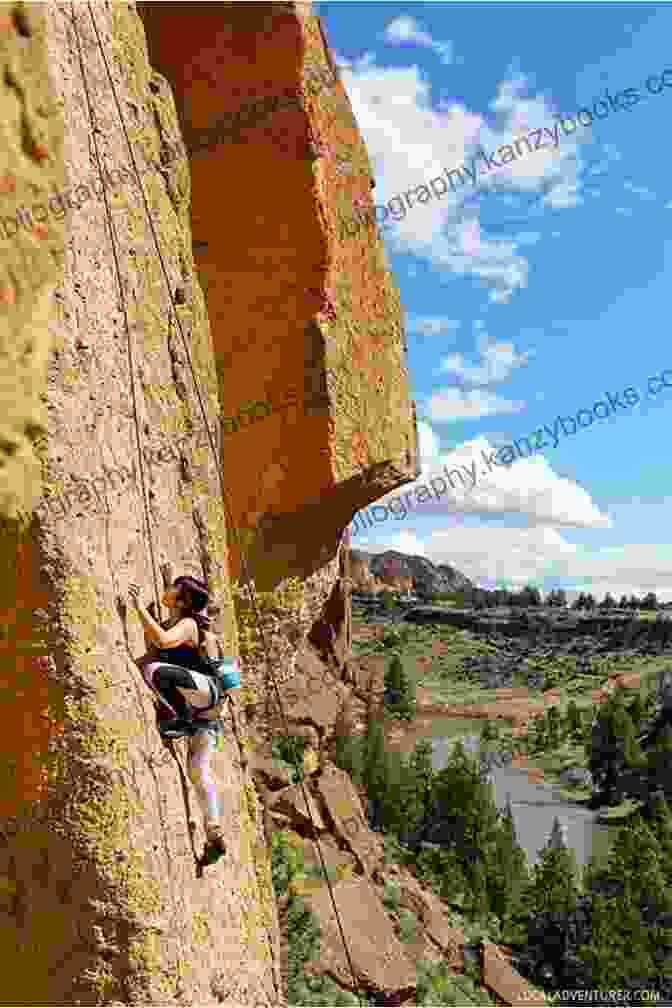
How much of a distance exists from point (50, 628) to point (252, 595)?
4.13 meters

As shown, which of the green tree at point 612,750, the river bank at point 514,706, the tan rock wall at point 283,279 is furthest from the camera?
the green tree at point 612,750

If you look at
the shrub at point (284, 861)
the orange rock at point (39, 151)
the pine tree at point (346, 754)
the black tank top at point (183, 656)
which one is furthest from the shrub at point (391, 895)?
the orange rock at point (39, 151)

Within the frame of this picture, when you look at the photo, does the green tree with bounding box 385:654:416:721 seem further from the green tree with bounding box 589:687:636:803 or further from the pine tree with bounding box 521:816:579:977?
the pine tree with bounding box 521:816:579:977

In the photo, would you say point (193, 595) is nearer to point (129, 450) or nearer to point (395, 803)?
point (129, 450)

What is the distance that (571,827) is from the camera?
165 feet

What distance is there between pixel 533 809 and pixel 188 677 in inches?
2193

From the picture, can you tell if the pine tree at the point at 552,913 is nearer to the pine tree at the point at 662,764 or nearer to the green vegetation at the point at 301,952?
the green vegetation at the point at 301,952

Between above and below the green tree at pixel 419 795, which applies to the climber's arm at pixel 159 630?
above

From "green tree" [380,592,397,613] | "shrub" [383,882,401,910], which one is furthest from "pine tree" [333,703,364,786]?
"green tree" [380,592,397,613]

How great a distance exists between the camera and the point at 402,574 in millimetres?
149625

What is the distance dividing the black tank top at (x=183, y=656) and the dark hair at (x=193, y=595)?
84mm

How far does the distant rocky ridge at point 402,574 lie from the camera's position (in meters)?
112

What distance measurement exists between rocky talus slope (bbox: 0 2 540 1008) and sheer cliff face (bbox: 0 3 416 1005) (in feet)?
0.05

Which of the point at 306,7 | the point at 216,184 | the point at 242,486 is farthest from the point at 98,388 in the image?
the point at 306,7
